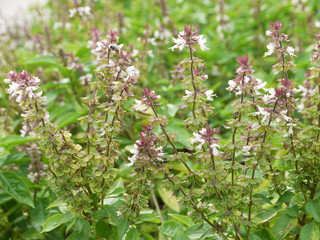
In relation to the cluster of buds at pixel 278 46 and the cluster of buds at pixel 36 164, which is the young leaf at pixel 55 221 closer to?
the cluster of buds at pixel 36 164

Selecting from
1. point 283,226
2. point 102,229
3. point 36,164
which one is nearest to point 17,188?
point 36,164

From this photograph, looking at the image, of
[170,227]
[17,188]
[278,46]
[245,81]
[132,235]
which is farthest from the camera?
[17,188]

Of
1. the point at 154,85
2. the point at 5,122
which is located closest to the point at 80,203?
the point at 5,122

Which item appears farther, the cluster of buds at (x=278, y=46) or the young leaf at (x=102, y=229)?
the young leaf at (x=102, y=229)

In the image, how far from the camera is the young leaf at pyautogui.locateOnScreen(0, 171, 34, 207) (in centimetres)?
238

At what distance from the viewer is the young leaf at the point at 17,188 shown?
2.38 meters

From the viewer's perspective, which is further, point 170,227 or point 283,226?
point 170,227

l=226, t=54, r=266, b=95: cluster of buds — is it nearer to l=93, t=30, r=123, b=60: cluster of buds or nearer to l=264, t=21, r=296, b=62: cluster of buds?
l=264, t=21, r=296, b=62: cluster of buds

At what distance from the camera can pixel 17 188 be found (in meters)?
2.41

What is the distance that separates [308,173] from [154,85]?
80.9 inches

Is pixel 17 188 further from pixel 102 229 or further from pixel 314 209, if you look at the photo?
pixel 314 209

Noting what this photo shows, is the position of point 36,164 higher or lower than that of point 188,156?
higher

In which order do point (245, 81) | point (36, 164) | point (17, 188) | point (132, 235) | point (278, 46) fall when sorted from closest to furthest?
point (245, 81), point (278, 46), point (132, 235), point (17, 188), point (36, 164)

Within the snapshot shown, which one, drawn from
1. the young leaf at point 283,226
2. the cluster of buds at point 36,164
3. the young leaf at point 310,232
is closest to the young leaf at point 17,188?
the cluster of buds at point 36,164
